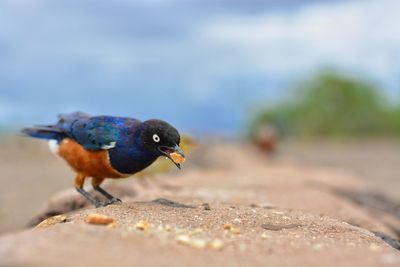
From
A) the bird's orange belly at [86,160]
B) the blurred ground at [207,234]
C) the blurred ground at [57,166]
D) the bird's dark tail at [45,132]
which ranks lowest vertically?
the blurred ground at [57,166]

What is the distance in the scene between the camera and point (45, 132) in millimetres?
7289

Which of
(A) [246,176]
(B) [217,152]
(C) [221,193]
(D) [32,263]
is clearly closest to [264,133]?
(B) [217,152]

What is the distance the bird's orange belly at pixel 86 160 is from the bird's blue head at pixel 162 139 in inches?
17.5

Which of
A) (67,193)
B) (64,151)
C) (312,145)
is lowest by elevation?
(312,145)

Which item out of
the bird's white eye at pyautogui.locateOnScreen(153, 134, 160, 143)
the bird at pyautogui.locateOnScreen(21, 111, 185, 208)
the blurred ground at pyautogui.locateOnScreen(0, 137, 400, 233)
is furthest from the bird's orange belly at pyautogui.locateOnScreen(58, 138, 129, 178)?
the blurred ground at pyautogui.locateOnScreen(0, 137, 400, 233)

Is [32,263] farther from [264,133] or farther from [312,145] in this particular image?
[312,145]

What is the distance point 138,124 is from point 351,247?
2.31 m

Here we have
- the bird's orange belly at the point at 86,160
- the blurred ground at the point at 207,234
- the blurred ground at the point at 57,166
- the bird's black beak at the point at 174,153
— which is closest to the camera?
the blurred ground at the point at 207,234

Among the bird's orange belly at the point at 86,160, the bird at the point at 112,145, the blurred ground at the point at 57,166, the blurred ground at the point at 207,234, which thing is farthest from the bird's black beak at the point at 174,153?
the blurred ground at the point at 57,166

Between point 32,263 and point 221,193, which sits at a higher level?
point 32,263

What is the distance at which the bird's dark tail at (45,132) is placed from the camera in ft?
23.2

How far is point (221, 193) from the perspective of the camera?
30.7ft

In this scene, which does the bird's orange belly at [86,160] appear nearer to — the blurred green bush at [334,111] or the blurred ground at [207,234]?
the blurred ground at [207,234]

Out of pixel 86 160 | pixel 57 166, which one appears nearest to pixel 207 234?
pixel 86 160
